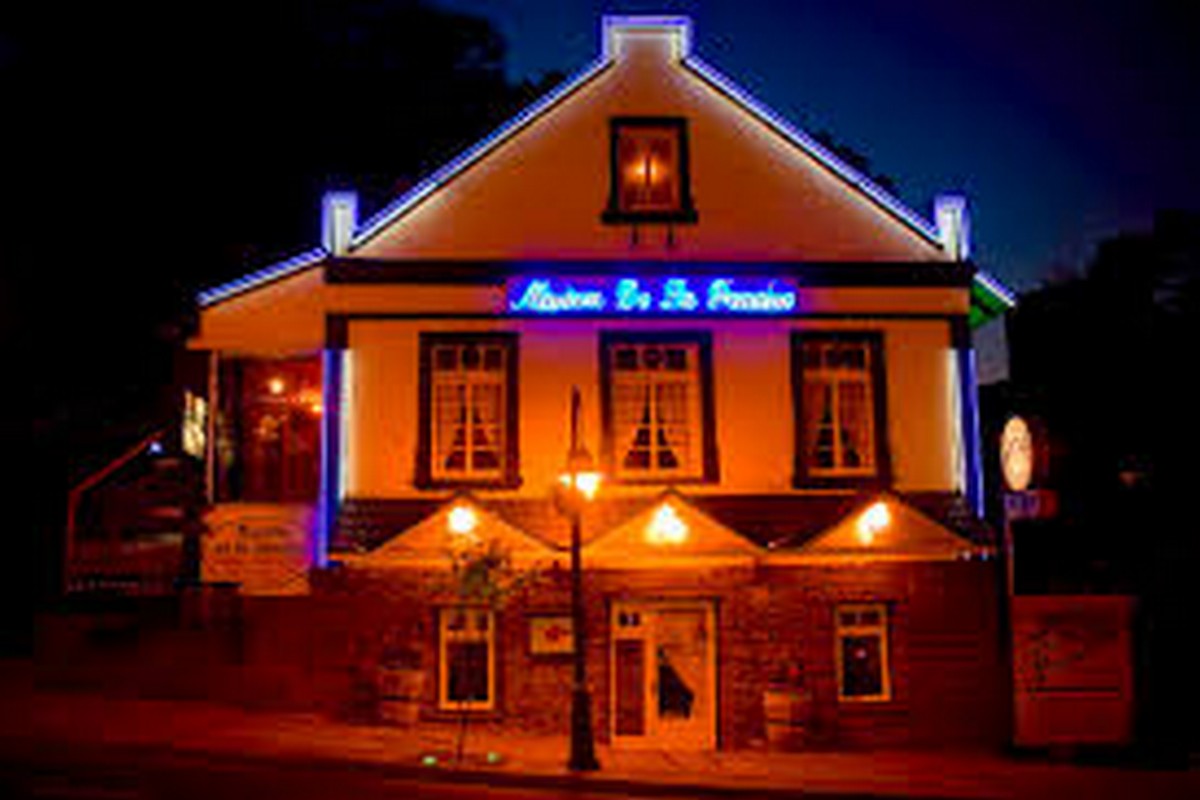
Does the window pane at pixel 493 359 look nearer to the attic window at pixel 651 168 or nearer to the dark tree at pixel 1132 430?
the attic window at pixel 651 168

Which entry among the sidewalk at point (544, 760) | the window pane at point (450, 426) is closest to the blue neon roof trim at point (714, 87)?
Result: the window pane at point (450, 426)

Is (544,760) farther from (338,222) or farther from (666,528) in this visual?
(338,222)

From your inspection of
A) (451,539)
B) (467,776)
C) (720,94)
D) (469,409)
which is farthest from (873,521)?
(720,94)

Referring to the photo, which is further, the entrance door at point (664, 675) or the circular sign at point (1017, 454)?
the entrance door at point (664, 675)

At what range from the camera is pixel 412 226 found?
1683cm

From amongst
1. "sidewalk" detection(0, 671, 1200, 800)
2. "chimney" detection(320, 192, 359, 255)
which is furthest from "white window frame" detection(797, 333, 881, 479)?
"chimney" detection(320, 192, 359, 255)

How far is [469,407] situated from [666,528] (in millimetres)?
3678

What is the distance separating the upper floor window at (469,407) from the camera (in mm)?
16406

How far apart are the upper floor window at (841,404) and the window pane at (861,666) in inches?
97.5

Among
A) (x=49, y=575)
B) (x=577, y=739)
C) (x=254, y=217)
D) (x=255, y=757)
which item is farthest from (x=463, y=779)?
(x=254, y=217)

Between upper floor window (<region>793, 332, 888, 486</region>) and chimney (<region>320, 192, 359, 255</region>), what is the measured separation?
7.30m

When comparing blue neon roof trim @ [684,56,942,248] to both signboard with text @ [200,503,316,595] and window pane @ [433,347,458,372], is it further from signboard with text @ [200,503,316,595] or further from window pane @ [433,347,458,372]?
signboard with text @ [200,503,316,595]

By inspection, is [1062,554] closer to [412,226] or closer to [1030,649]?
[1030,649]

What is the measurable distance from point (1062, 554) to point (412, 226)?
1187 cm
